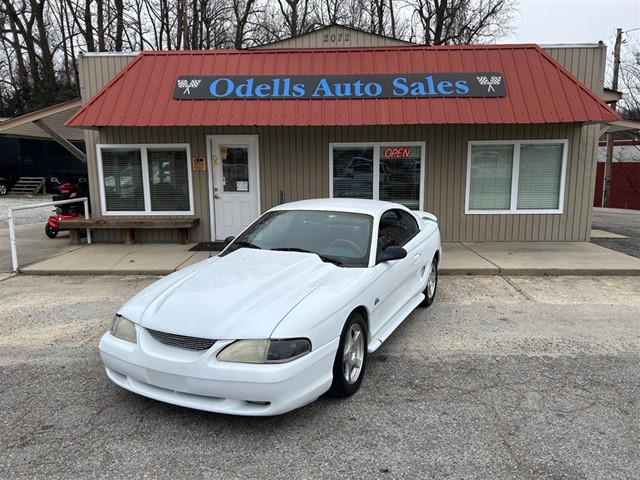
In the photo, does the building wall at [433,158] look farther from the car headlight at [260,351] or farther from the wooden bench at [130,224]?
the car headlight at [260,351]

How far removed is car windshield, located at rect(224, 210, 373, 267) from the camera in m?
4.31

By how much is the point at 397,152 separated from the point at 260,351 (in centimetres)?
763

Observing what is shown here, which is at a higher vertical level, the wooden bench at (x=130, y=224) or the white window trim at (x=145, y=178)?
the white window trim at (x=145, y=178)

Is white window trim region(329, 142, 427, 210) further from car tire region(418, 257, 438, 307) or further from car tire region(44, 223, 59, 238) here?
car tire region(44, 223, 59, 238)

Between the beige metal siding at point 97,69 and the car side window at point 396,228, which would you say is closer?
the car side window at point 396,228

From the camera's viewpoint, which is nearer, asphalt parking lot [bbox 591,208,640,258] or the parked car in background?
asphalt parking lot [bbox 591,208,640,258]

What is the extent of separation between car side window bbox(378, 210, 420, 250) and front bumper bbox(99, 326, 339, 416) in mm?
1715

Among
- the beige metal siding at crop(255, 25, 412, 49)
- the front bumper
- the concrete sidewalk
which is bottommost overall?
the concrete sidewalk

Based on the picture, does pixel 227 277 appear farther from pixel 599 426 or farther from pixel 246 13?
pixel 246 13

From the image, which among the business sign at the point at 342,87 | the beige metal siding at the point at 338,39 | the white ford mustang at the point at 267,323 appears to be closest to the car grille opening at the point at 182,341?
the white ford mustang at the point at 267,323

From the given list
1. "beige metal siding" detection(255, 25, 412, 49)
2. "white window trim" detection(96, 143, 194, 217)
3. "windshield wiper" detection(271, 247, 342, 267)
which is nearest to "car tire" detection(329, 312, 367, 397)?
"windshield wiper" detection(271, 247, 342, 267)

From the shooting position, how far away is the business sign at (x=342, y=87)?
8.73 metres

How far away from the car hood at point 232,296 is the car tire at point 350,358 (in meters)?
0.41

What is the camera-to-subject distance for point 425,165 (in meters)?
9.89
